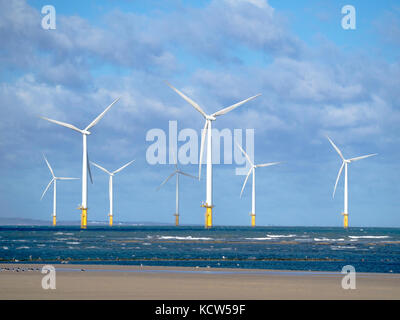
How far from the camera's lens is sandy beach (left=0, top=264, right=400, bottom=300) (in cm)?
3042

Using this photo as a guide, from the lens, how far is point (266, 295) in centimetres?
3089

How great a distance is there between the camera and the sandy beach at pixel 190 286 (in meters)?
30.4

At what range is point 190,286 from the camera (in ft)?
116

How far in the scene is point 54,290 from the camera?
104 feet

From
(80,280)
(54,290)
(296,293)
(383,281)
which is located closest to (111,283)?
(80,280)
